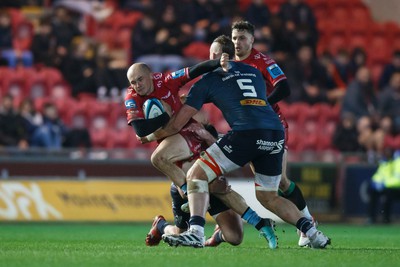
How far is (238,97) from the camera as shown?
34.1ft

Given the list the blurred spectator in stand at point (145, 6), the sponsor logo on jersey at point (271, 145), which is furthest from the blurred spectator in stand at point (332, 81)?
the sponsor logo on jersey at point (271, 145)

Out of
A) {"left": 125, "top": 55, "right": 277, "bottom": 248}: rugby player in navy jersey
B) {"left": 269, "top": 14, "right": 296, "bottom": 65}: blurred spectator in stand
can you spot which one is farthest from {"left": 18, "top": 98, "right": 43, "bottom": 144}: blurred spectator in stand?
{"left": 125, "top": 55, "right": 277, "bottom": 248}: rugby player in navy jersey

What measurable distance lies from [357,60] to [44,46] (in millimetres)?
6617

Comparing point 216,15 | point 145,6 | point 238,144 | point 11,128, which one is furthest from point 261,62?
point 216,15

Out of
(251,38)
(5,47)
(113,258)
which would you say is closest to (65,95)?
(5,47)

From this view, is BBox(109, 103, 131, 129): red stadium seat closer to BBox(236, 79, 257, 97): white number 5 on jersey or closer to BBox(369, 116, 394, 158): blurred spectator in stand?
BBox(369, 116, 394, 158): blurred spectator in stand

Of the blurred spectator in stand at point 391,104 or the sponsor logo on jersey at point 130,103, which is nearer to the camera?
the sponsor logo on jersey at point 130,103

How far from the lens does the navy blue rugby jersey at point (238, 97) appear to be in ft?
34.0

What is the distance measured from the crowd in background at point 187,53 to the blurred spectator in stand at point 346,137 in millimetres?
19

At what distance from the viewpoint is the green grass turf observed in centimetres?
901

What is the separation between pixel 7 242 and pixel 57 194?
6094 millimetres

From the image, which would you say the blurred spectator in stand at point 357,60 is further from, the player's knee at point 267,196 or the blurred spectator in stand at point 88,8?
the player's knee at point 267,196

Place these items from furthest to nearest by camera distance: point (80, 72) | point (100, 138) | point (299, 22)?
point (299, 22) < point (80, 72) < point (100, 138)

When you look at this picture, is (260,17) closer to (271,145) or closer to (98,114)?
(98,114)
